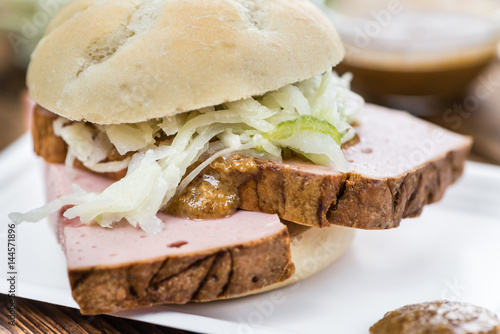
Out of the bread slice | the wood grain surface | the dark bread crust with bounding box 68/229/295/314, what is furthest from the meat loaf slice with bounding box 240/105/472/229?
the wood grain surface

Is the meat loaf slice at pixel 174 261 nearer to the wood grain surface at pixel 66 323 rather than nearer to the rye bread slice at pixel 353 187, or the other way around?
the rye bread slice at pixel 353 187

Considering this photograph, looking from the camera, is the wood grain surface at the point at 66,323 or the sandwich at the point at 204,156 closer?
the sandwich at the point at 204,156

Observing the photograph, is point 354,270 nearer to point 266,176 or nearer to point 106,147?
point 266,176

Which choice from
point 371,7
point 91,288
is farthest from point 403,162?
point 371,7

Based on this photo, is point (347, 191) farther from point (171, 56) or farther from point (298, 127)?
point (171, 56)

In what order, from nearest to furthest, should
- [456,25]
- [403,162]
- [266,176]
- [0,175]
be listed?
[266,176] → [403,162] → [0,175] → [456,25]

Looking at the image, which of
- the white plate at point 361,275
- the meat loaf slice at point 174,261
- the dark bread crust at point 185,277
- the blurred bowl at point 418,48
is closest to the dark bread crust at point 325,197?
the meat loaf slice at point 174,261

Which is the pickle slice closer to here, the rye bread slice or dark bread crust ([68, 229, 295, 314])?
the rye bread slice
